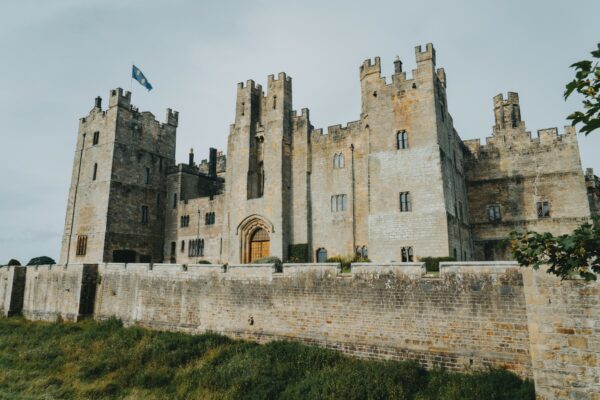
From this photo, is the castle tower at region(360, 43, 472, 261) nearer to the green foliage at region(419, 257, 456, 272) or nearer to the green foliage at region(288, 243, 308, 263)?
the green foliage at region(419, 257, 456, 272)

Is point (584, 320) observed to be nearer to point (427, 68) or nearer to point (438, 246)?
point (438, 246)

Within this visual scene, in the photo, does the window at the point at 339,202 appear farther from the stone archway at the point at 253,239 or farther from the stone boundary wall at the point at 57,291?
the stone boundary wall at the point at 57,291

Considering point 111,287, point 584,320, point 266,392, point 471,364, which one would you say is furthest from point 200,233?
point 584,320

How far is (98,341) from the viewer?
22109mm

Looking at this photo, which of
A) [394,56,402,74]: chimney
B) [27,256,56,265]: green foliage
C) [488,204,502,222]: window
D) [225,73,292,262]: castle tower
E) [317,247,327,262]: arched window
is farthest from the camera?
[27,256,56,265]: green foliage

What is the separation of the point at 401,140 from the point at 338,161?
6003 millimetres

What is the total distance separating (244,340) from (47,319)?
19028 mm

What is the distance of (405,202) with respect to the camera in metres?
25.5

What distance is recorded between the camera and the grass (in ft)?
43.0

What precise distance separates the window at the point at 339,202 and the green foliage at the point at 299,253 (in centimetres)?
362

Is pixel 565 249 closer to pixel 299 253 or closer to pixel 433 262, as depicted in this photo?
pixel 433 262

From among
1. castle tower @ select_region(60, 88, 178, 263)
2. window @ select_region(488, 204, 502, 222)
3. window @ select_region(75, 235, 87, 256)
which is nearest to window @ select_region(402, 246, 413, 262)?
window @ select_region(488, 204, 502, 222)

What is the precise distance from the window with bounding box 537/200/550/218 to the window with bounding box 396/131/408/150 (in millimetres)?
12187

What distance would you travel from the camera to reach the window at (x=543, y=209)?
29.6 meters
